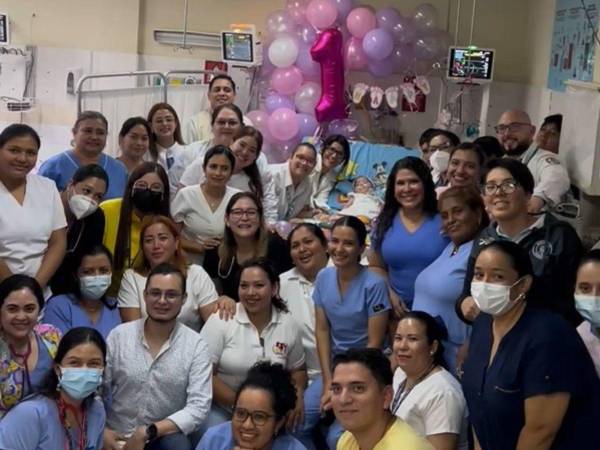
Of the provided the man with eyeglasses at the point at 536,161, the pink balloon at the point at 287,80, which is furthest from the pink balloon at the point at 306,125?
the man with eyeglasses at the point at 536,161

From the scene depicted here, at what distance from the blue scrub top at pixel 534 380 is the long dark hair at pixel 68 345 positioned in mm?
1397

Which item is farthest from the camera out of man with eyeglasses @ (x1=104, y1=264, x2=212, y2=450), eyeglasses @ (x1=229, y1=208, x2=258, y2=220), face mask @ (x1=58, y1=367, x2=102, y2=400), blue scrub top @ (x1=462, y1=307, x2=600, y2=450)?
eyeglasses @ (x1=229, y1=208, x2=258, y2=220)

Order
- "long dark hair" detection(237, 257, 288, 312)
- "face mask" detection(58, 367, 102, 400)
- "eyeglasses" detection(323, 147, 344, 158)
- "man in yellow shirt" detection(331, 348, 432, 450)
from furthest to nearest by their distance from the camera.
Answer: "eyeglasses" detection(323, 147, 344, 158), "long dark hair" detection(237, 257, 288, 312), "face mask" detection(58, 367, 102, 400), "man in yellow shirt" detection(331, 348, 432, 450)

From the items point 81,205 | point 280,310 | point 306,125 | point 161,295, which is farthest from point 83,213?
point 306,125

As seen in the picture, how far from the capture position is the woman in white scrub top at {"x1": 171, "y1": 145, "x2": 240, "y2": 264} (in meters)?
4.16

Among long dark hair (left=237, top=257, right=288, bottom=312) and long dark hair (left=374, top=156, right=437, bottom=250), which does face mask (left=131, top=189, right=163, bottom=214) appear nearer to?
long dark hair (left=237, top=257, right=288, bottom=312)

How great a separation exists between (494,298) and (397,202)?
1210 millimetres

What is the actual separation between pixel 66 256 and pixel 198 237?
755mm

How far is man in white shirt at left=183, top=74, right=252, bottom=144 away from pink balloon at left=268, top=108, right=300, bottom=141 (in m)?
0.89

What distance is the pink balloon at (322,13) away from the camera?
268 inches

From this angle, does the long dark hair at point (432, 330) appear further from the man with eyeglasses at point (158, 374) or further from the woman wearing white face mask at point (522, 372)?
the man with eyeglasses at point (158, 374)

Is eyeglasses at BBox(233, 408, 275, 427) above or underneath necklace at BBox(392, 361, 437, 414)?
underneath

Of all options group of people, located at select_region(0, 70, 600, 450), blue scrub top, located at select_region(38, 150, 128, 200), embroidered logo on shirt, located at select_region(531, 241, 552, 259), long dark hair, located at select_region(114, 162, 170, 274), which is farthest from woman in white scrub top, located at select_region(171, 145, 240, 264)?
embroidered logo on shirt, located at select_region(531, 241, 552, 259)

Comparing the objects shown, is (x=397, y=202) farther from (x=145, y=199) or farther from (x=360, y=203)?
(x=360, y=203)
